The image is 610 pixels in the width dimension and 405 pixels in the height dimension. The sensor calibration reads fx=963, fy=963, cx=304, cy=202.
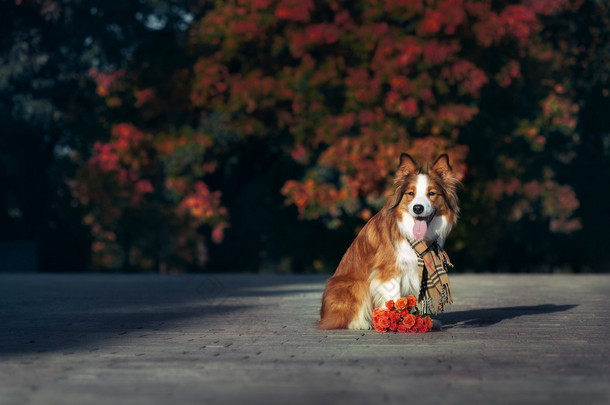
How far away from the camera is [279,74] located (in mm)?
24344

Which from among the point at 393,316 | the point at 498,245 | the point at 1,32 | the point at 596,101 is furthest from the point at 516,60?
the point at 393,316

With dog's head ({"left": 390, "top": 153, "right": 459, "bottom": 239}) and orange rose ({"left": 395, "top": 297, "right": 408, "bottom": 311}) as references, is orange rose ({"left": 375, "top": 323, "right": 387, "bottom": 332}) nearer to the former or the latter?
orange rose ({"left": 395, "top": 297, "right": 408, "bottom": 311})

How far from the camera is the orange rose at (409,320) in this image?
940 cm

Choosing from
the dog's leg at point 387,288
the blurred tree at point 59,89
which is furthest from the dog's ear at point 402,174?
the blurred tree at point 59,89

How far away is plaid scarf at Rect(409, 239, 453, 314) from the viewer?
9453mm

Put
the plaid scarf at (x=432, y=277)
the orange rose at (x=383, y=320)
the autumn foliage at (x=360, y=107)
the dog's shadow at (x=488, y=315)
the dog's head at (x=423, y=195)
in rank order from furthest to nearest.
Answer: the autumn foliage at (x=360, y=107), the dog's shadow at (x=488, y=315), the plaid scarf at (x=432, y=277), the orange rose at (x=383, y=320), the dog's head at (x=423, y=195)

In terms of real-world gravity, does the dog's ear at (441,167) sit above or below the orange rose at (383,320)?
above

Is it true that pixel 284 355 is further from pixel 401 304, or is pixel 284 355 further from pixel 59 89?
pixel 59 89

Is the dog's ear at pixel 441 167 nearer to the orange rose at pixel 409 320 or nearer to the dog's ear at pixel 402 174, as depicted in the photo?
the dog's ear at pixel 402 174

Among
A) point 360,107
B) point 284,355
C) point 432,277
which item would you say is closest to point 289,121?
point 360,107

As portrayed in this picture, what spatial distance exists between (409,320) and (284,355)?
1922 millimetres

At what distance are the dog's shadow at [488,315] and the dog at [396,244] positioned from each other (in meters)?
1.14

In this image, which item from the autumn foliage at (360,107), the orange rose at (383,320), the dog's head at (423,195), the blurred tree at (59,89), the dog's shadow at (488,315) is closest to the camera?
the dog's head at (423,195)

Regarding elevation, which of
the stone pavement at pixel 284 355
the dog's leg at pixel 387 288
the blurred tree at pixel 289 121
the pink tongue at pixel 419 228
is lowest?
the stone pavement at pixel 284 355
